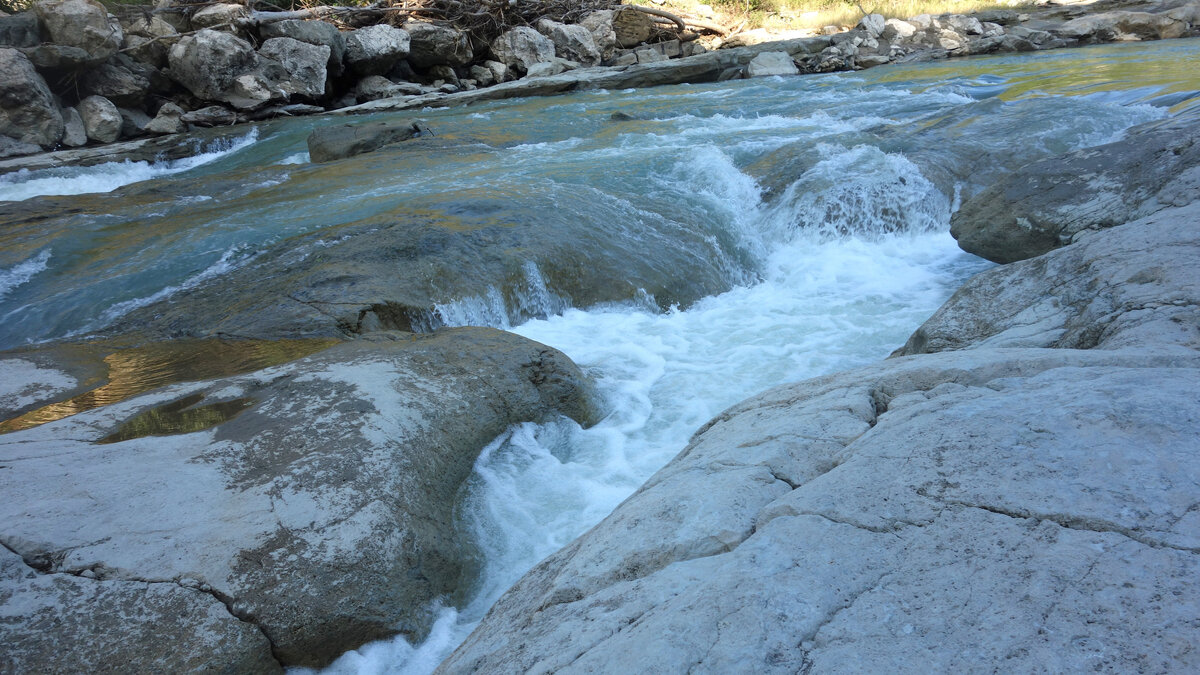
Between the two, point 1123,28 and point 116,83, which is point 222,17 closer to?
point 116,83

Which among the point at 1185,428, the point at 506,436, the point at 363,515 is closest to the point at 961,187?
the point at 506,436

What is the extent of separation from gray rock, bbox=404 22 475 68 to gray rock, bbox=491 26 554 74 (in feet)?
2.58

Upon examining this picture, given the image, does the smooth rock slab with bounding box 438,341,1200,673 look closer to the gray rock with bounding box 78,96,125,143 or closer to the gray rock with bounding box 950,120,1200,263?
the gray rock with bounding box 950,120,1200,263

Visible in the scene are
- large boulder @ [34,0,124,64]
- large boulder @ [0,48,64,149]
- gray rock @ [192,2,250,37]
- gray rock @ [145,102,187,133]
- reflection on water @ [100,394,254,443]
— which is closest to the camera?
reflection on water @ [100,394,254,443]

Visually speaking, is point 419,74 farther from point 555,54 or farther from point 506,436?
point 506,436

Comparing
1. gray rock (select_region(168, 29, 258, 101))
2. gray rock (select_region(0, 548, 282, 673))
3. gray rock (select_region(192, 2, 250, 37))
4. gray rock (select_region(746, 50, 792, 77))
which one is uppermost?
gray rock (select_region(192, 2, 250, 37))

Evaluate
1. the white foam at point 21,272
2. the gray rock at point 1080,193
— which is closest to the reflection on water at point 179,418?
the white foam at point 21,272

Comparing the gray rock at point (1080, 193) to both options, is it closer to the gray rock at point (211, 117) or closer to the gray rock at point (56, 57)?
the gray rock at point (211, 117)

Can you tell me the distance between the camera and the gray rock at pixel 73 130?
12.4 metres

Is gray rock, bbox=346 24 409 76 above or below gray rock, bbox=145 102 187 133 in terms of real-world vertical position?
above

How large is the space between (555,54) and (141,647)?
1795 cm

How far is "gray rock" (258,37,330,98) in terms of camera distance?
14617 millimetres

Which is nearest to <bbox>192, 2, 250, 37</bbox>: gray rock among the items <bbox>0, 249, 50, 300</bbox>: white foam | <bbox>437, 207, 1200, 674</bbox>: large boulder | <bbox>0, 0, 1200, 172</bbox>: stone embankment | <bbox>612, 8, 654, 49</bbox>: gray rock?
<bbox>0, 0, 1200, 172</bbox>: stone embankment

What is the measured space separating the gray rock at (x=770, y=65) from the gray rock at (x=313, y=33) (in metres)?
9.46
